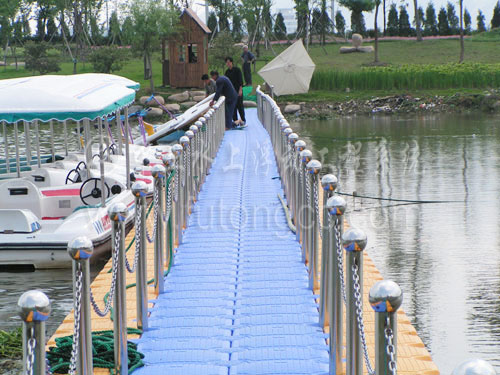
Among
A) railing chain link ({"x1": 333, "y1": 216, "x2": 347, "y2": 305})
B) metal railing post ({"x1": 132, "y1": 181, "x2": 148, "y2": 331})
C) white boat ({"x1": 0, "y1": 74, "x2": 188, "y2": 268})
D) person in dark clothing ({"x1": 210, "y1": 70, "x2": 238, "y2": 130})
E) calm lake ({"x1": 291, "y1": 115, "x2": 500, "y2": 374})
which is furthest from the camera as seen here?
person in dark clothing ({"x1": 210, "y1": 70, "x2": 238, "y2": 130})

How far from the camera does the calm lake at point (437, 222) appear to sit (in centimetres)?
887

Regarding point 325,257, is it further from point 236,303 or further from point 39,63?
point 39,63

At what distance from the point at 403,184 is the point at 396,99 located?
24.1m

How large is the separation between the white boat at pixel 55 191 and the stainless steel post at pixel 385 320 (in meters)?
8.57

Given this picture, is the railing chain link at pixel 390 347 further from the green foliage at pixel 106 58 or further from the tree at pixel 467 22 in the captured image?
the tree at pixel 467 22

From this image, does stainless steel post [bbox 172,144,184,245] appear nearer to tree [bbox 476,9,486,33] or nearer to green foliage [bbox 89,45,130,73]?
green foliage [bbox 89,45,130,73]

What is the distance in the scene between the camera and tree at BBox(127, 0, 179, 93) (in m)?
44.3

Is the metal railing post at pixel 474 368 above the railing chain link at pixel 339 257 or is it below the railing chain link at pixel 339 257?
above

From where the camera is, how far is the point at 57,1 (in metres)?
56.7

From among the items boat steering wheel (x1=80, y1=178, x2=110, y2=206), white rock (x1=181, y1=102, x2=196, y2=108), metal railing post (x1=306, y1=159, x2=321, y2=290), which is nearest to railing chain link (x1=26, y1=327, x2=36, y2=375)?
metal railing post (x1=306, y1=159, x2=321, y2=290)

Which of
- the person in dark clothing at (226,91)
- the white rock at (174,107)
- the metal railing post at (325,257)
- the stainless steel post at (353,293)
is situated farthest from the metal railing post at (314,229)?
the white rock at (174,107)

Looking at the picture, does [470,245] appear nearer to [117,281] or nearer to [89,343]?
[117,281]

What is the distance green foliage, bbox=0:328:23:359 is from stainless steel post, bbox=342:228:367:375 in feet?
13.8

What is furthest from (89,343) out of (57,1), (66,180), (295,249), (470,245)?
(57,1)
